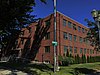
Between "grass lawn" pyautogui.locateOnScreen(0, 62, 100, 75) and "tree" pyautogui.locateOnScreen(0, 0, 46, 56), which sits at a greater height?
"tree" pyautogui.locateOnScreen(0, 0, 46, 56)

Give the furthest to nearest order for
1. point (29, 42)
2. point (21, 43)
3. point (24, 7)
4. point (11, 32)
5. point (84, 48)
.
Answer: point (84, 48), point (21, 43), point (29, 42), point (11, 32), point (24, 7)

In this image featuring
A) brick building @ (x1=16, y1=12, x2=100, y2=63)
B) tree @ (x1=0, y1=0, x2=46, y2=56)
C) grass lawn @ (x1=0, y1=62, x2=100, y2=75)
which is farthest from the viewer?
brick building @ (x1=16, y1=12, x2=100, y2=63)

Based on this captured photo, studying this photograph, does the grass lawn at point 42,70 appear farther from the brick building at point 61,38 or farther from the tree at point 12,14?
the brick building at point 61,38

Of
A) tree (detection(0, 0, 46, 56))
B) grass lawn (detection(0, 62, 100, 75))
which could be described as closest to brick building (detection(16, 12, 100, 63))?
grass lawn (detection(0, 62, 100, 75))

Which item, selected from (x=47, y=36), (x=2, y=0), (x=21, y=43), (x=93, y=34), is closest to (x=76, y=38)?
(x=47, y=36)

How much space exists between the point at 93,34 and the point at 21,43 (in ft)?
92.7

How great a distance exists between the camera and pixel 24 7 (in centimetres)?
2133

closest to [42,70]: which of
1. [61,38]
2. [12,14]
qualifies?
[12,14]

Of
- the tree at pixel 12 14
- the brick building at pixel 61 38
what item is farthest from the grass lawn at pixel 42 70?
the brick building at pixel 61 38

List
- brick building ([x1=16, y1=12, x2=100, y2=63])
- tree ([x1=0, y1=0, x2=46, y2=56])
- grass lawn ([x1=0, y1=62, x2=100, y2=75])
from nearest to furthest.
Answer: tree ([x1=0, y1=0, x2=46, y2=56]) < grass lawn ([x1=0, y1=62, x2=100, y2=75]) < brick building ([x1=16, y1=12, x2=100, y2=63])

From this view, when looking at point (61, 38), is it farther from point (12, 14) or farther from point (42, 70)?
point (12, 14)

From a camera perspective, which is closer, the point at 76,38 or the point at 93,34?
the point at 93,34

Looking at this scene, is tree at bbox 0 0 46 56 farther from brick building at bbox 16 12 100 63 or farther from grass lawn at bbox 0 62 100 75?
brick building at bbox 16 12 100 63

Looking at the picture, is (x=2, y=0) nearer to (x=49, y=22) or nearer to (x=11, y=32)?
(x=11, y=32)
